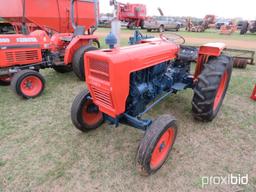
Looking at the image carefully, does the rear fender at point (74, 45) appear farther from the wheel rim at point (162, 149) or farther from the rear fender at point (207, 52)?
the wheel rim at point (162, 149)

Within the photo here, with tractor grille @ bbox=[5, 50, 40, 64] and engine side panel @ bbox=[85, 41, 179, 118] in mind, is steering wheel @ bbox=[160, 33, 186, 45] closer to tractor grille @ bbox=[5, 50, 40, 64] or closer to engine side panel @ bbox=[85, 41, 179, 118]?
engine side panel @ bbox=[85, 41, 179, 118]

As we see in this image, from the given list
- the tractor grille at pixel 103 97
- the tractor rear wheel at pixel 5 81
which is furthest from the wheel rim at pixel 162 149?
the tractor rear wheel at pixel 5 81

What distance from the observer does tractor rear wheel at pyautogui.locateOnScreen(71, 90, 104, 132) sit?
2447mm

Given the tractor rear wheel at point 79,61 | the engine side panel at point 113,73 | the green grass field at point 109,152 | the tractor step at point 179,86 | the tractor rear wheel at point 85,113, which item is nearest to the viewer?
the engine side panel at point 113,73

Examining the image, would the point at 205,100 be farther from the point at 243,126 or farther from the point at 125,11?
the point at 125,11

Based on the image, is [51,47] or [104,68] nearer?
[104,68]

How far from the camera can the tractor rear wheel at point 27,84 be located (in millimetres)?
3574

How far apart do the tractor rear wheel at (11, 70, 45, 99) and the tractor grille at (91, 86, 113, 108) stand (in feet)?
7.26

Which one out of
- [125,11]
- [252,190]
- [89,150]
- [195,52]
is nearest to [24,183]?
[89,150]

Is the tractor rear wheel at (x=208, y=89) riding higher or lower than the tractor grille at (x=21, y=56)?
lower

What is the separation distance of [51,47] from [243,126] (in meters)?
4.52

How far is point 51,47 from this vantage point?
4.76 meters

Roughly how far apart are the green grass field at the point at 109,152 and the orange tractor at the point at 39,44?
2.11 feet

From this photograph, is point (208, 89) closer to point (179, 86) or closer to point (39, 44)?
point (179, 86)
